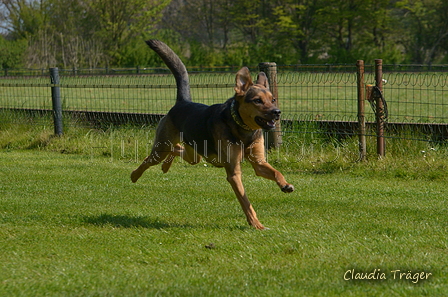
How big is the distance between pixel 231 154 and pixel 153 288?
1.85 metres

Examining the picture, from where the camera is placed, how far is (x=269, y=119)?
16.0ft

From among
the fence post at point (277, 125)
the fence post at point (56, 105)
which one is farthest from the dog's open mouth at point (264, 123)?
the fence post at point (56, 105)

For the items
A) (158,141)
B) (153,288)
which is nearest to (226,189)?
(158,141)

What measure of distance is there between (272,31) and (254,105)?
40.9 metres

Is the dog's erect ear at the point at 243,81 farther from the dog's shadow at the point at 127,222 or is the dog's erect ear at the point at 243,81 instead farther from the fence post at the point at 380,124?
the fence post at the point at 380,124

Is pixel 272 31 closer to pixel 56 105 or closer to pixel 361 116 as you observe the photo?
pixel 56 105

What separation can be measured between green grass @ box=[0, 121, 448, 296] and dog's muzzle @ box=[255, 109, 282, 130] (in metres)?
0.95

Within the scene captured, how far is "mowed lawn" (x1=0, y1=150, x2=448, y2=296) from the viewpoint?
3658 millimetres

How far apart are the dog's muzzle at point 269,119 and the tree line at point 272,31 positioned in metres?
33.4

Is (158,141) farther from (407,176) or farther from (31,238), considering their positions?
(407,176)

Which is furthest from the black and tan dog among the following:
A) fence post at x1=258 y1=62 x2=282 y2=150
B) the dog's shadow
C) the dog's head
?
fence post at x1=258 y1=62 x2=282 y2=150

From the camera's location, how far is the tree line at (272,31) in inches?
1556

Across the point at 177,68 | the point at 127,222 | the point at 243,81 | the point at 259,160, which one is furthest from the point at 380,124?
the point at 127,222

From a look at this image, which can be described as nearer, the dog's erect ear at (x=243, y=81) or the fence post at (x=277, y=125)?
the dog's erect ear at (x=243, y=81)
